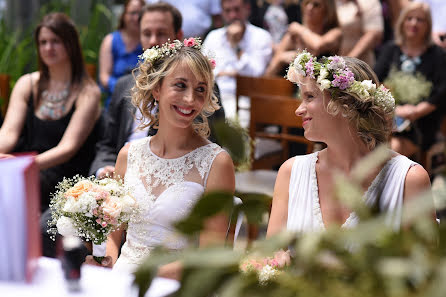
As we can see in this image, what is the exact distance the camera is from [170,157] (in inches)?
98.7

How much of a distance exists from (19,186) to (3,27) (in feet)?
17.6

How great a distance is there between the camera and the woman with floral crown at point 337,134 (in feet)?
7.11

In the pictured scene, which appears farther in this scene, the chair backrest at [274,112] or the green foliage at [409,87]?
the green foliage at [409,87]

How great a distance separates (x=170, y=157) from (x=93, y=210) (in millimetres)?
488

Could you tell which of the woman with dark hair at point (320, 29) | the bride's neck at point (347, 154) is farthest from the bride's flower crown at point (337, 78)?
the woman with dark hair at point (320, 29)

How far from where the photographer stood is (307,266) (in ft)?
1.93

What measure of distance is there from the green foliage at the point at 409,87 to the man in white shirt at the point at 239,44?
1.33 meters

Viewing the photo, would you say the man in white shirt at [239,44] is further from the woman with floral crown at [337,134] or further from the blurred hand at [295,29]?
the woman with floral crown at [337,134]

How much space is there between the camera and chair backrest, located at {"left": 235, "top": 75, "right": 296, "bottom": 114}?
4.63 metres

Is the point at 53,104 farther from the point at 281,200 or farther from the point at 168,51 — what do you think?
the point at 281,200

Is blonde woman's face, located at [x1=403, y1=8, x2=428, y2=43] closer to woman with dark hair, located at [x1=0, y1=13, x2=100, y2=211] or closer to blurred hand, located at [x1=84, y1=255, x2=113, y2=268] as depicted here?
woman with dark hair, located at [x1=0, y1=13, x2=100, y2=211]

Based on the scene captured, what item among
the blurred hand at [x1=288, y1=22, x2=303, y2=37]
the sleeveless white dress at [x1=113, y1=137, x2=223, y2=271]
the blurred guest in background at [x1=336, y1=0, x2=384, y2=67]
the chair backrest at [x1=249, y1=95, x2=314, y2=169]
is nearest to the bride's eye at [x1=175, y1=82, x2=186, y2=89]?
the sleeveless white dress at [x1=113, y1=137, x2=223, y2=271]

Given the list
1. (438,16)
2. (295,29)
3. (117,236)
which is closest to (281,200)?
(117,236)

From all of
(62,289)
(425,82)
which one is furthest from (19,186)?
(425,82)
